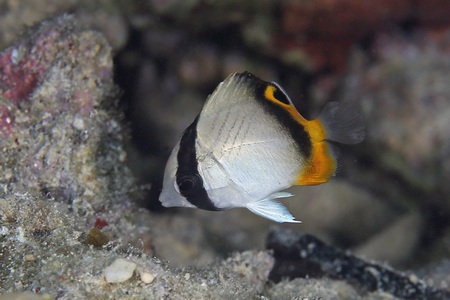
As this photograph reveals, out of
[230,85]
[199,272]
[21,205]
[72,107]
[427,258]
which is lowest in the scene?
[427,258]

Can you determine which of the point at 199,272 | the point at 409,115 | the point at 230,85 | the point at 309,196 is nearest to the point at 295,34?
the point at 409,115

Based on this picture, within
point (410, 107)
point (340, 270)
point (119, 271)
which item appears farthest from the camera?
point (410, 107)

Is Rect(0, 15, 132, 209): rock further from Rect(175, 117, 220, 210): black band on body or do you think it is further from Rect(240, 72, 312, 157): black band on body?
Rect(240, 72, 312, 157): black band on body

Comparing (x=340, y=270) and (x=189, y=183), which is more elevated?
(x=189, y=183)

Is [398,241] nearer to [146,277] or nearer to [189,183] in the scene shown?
[189,183]

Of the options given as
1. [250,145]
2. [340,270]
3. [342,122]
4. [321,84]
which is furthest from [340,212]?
[250,145]

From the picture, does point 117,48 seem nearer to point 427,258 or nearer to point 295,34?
point 295,34
